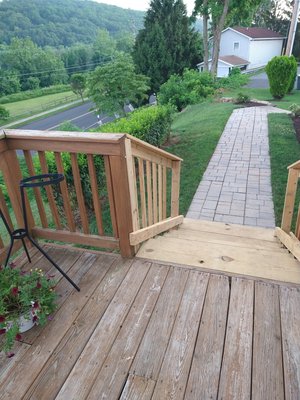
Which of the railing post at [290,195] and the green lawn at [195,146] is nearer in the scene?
the railing post at [290,195]

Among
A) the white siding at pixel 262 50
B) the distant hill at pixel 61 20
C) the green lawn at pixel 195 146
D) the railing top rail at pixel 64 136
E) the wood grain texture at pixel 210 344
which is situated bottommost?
the green lawn at pixel 195 146

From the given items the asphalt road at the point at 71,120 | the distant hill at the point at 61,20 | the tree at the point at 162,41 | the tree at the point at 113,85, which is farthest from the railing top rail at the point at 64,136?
the distant hill at the point at 61,20

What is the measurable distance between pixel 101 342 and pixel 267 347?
95cm

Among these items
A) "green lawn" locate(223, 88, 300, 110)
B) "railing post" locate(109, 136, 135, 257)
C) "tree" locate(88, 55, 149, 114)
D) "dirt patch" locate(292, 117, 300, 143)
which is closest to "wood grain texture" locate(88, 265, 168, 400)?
"railing post" locate(109, 136, 135, 257)

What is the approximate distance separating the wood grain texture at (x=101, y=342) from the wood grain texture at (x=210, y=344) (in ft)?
1.62

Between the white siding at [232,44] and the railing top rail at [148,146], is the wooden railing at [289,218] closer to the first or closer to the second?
the railing top rail at [148,146]

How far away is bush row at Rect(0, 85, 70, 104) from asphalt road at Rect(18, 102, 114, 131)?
8.92 metres

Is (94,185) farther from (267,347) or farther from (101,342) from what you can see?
(267,347)

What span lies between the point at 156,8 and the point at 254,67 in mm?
16580

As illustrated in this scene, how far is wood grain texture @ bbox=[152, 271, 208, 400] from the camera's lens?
1381 millimetres

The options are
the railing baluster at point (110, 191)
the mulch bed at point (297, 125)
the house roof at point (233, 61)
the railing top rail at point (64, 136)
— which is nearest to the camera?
the railing top rail at point (64, 136)

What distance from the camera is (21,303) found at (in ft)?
5.33

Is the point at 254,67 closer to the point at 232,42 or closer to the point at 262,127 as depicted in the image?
the point at 232,42

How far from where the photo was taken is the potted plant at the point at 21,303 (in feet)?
5.04
